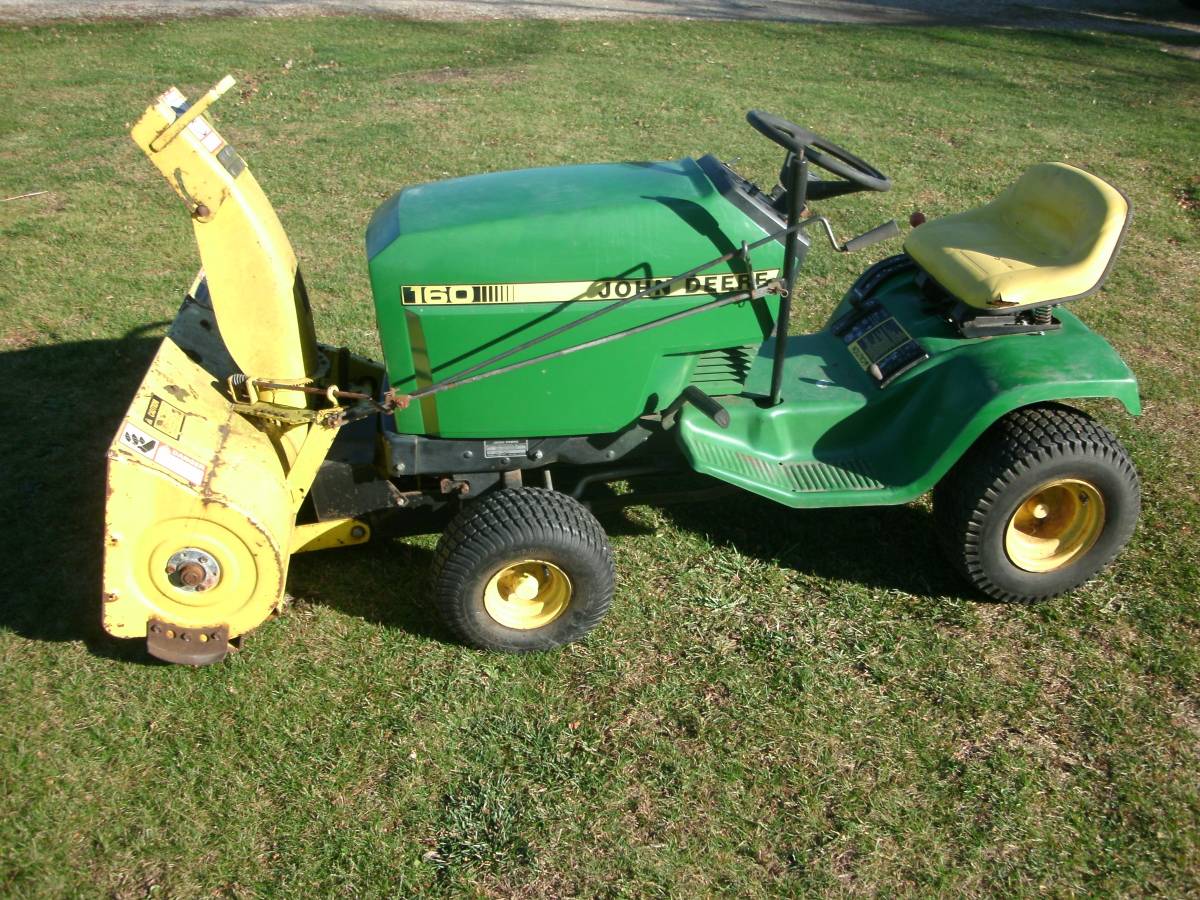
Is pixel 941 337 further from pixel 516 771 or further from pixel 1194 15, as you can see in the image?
pixel 1194 15

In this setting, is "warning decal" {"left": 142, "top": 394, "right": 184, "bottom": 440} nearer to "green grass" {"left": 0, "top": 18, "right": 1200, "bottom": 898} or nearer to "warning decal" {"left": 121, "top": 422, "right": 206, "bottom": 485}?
"warning decal" {"left": 121, "top": 422, "right": 206, "bottom": 485}

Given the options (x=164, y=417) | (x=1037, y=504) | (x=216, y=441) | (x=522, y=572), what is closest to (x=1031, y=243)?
(x=1037, y=504)

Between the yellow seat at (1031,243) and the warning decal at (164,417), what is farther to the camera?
the yellow seat at (1031,243)

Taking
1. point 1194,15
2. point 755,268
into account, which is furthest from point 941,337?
point 1194,15

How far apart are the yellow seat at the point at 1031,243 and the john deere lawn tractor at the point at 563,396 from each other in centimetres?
1

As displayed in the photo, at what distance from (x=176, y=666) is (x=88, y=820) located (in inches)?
23.3

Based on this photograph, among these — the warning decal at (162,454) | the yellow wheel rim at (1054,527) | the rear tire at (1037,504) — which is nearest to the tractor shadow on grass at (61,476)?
the warning decal at (162,454)

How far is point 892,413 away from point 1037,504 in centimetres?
60

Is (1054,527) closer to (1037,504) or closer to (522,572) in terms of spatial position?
(1037,504)

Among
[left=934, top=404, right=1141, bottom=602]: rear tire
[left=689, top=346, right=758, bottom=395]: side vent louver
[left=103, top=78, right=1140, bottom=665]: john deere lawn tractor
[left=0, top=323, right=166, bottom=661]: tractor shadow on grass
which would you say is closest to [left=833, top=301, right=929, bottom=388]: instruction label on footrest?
[left=103, top=78, right=1140, bottom=665]: john deere lawn tractor

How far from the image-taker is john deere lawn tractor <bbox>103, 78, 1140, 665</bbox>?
3.07 meters

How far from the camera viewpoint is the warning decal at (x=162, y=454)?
2.91 m

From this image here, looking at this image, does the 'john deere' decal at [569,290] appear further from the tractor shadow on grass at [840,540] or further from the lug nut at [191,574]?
the tractor shadow on grass at [840,540]

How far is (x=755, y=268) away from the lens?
3.24 metres
